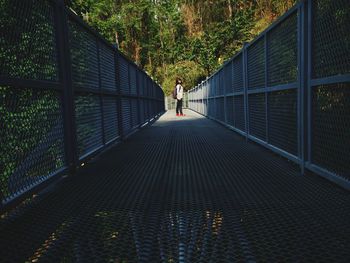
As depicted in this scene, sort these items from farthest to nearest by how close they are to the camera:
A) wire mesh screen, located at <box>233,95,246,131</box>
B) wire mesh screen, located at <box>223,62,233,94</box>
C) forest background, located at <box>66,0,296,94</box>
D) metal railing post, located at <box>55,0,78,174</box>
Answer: forest background, located at <box>66,0,296,94</box>
wire mesh screen, located at <box>223,62,233,94</box>
wire mesh screen, located at <box>233,95,246,131</box>
metal railing post, located at <box>55,0,78,174</box>

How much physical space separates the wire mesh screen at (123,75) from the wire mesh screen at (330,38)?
500cm

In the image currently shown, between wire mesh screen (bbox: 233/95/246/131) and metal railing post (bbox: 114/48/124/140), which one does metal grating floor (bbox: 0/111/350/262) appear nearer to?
metal railing post (bbox: 114/48/124/140)

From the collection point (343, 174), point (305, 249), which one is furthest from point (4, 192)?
point (343, 174)

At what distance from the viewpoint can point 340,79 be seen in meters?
2.93

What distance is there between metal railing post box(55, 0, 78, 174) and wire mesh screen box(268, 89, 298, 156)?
2.61 meters

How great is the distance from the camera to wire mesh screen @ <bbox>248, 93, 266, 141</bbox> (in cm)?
572

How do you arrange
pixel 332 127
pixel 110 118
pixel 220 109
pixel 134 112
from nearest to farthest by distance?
pixel 332 127 → pixel 110 118 → pixel 134 112 → pixel 220 109

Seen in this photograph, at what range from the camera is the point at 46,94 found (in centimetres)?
356

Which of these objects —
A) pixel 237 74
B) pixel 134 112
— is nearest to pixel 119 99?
pixel 134 112

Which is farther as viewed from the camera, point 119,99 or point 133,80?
point 133,80

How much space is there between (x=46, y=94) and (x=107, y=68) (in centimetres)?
309

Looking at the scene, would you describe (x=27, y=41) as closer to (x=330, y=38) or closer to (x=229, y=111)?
(x=330, y=38)

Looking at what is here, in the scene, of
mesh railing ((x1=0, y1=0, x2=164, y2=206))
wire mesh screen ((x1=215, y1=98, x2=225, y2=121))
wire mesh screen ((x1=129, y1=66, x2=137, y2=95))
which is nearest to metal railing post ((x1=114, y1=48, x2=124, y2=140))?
mesh railing ((x1=0, y1=0, x2=164, y2=206))

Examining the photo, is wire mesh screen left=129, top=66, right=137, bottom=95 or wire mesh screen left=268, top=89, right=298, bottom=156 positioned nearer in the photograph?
wire mesh screen left=268, top=89, right=298, bottom=156
